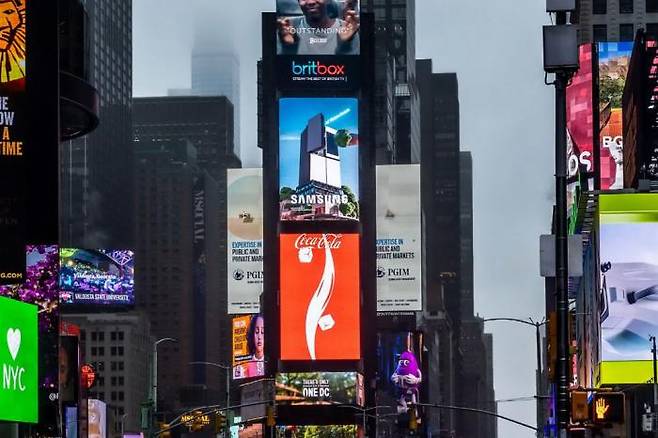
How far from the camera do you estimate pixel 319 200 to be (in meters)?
135

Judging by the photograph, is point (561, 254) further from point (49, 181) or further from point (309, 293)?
point (309, 293)

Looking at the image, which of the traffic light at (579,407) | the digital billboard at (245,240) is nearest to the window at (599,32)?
the digital billboard at (245,240)

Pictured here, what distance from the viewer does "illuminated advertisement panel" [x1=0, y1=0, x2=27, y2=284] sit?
41.1 metres

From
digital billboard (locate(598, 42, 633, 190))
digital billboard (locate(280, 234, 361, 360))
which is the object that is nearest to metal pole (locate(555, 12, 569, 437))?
digital billboard (locate(598, 42, 633, 190))

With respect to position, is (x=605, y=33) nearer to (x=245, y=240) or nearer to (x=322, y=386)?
(x=322, y=386)

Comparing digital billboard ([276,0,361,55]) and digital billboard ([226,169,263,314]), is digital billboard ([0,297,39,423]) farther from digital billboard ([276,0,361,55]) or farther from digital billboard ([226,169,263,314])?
digital billboard ([226,169,263,314])

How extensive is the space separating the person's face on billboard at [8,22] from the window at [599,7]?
96.8 m

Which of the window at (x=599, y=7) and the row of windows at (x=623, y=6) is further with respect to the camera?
the row of windows at (x=623, y=6)

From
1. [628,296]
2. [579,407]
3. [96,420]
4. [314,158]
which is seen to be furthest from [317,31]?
[579,407]

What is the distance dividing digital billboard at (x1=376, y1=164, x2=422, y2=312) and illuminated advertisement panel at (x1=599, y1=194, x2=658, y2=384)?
71.4m

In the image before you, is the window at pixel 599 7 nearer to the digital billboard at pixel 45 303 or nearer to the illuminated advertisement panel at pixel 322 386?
the illuminated advertisement panel at pixel 322 386

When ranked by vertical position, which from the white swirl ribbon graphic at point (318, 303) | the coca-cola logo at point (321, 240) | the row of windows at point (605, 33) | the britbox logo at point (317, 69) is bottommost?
the white swirl ribbon graphic at point (318, 303)

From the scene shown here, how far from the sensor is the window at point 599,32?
5379 inches

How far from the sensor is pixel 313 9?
140 metres
